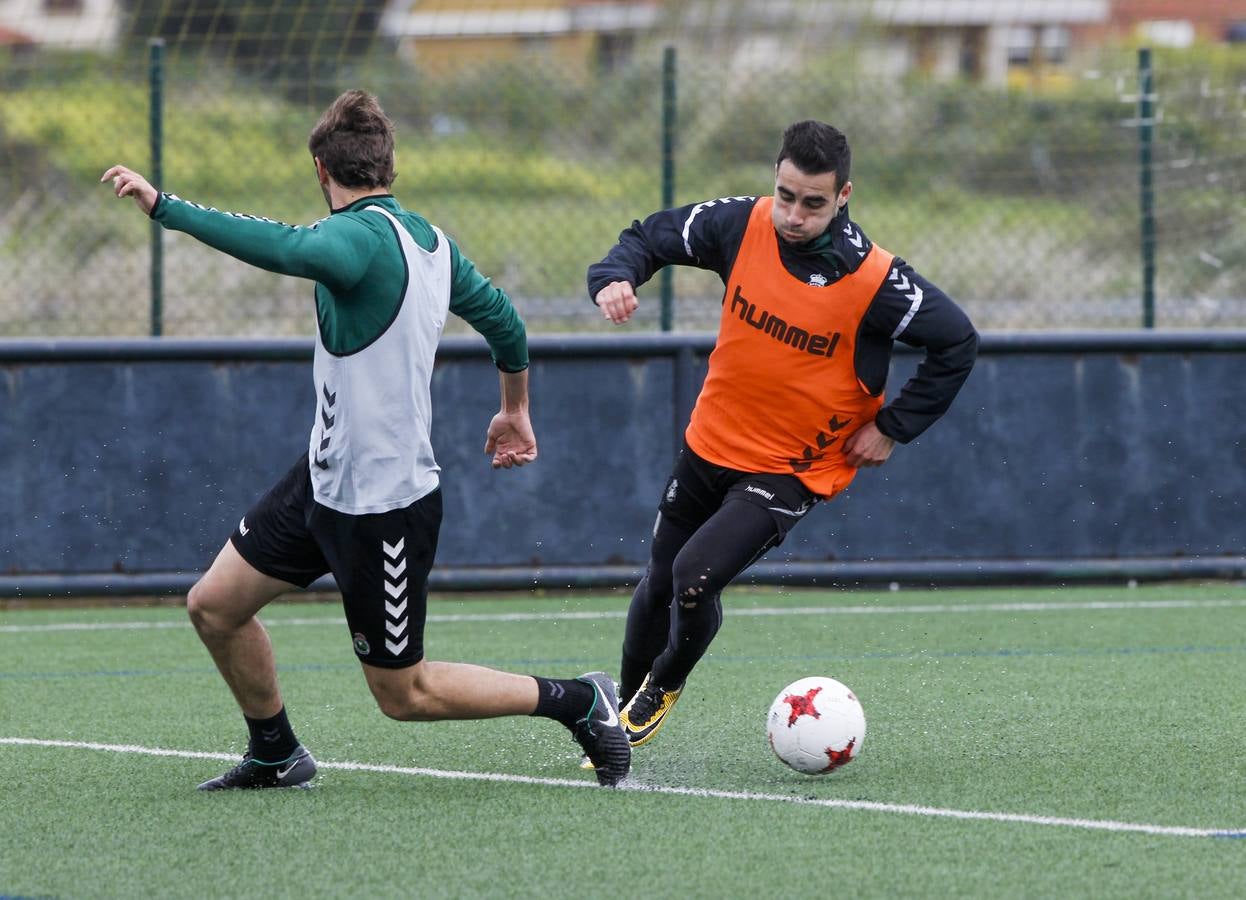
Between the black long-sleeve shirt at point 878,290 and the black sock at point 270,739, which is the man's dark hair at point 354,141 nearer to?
the black long-sleeve shirt at point 878,290

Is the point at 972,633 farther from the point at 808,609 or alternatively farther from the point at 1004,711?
the point at 1004,711

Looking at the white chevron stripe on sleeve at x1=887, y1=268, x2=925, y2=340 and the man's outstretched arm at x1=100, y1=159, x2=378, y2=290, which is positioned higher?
the man's outstretched arm at x1=100, y1=159, x2=378, y2=290

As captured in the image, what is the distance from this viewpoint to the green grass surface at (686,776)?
4.71 meters

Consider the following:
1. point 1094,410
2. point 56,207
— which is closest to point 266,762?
point 1094,410

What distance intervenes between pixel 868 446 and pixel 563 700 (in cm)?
133

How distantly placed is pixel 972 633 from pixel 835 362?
132 inches

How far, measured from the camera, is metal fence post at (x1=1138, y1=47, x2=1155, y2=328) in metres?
10.8

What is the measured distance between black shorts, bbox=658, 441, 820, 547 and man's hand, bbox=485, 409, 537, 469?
631 mm

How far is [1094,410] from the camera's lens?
10.3 metres

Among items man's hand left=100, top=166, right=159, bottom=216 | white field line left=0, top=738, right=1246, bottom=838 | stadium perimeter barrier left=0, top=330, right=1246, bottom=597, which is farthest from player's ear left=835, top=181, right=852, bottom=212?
stadium perimeter barrier left=0, top=330, right=1246, bottom=597

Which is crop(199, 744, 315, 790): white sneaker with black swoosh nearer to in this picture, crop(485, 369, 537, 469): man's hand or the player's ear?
crop(485, 369, 537, 469): man's hand

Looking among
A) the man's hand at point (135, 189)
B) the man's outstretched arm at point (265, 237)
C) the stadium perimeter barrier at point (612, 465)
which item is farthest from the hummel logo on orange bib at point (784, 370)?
the stadium perimeter barrier at point (612, 465)

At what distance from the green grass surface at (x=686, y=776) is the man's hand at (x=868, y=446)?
98 centimetres

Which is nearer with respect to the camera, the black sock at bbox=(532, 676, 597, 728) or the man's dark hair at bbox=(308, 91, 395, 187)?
the man's dark hair at bbox=(308, 91, 395, 187)
